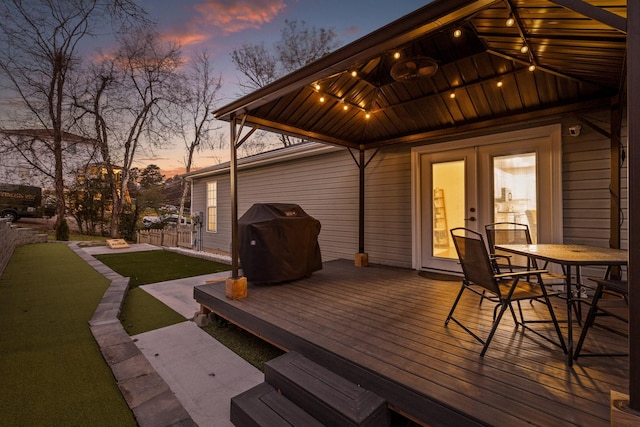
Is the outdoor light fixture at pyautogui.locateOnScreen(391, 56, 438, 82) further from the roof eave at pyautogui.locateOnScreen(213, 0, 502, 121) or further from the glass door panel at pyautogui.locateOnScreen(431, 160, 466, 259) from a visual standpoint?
the glass door panel at pyautogui.locateOnScreen(431, 160, 466, 259)

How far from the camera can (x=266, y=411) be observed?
1.77 meters

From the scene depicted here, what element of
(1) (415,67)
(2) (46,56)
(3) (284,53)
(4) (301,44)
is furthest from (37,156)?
(1) (415,67)

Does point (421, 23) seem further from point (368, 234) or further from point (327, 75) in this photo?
point (368, 234)

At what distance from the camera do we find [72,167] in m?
13.5

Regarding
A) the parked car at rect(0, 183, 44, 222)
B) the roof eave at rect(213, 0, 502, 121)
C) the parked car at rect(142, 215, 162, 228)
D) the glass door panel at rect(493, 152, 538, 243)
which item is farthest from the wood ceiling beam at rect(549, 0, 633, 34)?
the parked car at rect(0, 183, 44, 222)

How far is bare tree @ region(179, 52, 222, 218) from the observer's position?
50.7ft

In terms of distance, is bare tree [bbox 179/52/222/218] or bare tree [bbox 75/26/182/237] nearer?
bare tree [bbox 75/26/182/237]

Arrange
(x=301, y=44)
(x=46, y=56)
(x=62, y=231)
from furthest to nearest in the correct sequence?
(x=301, y=44), (x=46, y=56), (x=62, y=231)

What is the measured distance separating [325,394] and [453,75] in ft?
12.6

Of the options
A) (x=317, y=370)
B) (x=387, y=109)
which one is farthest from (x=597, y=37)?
(x=317, y=370)

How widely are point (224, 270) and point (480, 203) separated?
5.51 metres

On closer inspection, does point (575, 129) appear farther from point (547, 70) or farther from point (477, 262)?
point (477, 262)

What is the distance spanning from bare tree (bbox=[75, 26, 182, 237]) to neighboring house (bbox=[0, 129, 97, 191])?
0.87 meters

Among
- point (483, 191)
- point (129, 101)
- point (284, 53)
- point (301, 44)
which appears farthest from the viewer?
point (129, 101)
